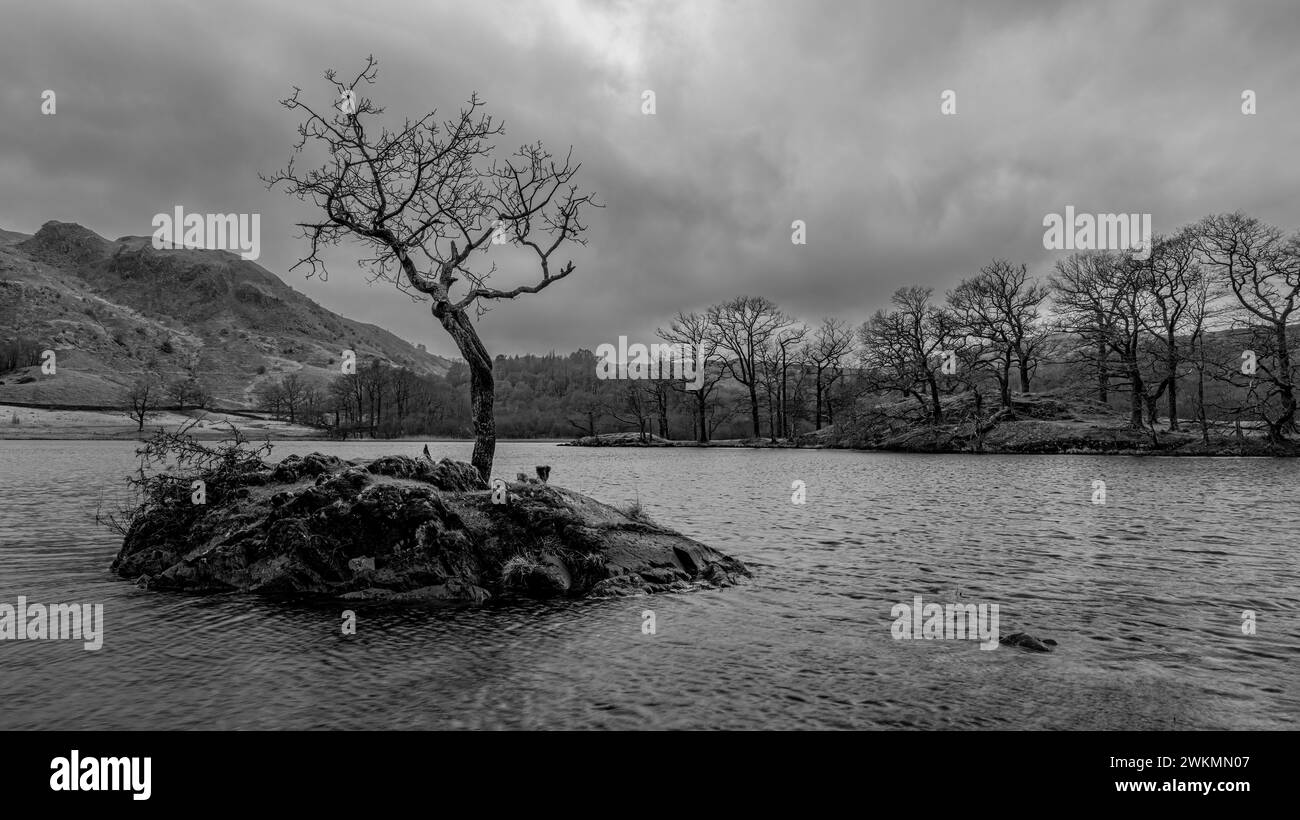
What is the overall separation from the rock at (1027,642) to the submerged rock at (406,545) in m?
4.93

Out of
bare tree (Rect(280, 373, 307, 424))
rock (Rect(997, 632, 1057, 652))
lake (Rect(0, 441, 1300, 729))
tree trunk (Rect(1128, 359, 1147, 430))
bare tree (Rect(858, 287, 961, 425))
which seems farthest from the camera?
bare tree (Rect(280, 373, 307, 424))

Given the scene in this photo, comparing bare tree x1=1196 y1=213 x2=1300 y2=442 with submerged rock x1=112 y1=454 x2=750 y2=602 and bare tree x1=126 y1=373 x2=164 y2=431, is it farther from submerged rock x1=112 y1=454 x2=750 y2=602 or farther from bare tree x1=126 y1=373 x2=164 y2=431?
bare tree x1=126 y1=373 x2=164 y2=431

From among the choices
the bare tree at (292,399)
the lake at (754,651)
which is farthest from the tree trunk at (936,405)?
the bare tree at (292,399)

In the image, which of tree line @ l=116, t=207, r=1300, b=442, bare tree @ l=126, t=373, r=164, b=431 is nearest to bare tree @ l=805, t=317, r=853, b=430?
tree line @ l=116, t=207, r=1300, b=442

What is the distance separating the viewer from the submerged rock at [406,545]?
36.7 feet

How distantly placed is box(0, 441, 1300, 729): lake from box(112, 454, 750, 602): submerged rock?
74 cm

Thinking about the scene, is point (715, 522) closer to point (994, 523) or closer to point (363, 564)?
point (994, 523)

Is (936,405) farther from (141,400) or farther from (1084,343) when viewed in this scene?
(141,400)

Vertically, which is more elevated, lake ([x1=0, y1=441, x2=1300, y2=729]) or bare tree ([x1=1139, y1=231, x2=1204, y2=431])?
bare tree ([x1=1139, y1=231, x2=1204, y2=431])

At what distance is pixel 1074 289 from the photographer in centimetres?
5509

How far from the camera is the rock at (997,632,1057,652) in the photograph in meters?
7.99
